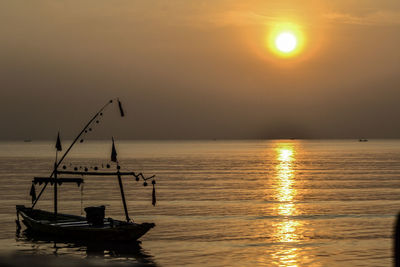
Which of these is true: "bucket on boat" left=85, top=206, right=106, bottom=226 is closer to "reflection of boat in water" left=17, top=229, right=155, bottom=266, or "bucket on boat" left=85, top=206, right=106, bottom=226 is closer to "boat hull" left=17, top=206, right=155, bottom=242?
"boat hull" left=17, top=206, right=155, bottom=242

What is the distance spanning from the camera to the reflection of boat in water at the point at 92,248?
35978 mm

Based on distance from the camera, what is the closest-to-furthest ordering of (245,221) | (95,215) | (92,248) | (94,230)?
1. (92,248)
2. (94,230)
3. (95,215)
4. (245,221)

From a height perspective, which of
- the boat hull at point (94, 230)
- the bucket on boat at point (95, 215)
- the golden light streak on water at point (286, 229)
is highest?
the bucket on boat at point (95, 215)

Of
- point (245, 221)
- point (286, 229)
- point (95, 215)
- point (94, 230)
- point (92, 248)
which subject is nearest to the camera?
point (92, 248)

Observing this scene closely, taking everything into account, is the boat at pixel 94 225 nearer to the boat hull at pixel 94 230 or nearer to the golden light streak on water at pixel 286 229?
the boat hull at pixel 94 230

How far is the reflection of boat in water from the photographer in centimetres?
3598

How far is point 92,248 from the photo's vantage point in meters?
38.4

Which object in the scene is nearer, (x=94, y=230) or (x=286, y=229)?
(x=94, y=230)

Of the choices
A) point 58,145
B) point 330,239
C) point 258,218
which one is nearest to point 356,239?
point 330,239

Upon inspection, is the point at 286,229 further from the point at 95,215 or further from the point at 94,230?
the point at 94,230

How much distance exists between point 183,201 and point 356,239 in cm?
3022

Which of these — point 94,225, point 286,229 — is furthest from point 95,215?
point 286,229

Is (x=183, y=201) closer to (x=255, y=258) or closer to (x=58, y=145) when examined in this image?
(x=58, y=145)

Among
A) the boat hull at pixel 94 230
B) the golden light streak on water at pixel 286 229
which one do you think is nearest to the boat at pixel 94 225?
the boat hull at pixel 94 230
